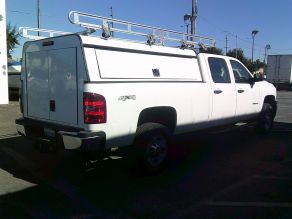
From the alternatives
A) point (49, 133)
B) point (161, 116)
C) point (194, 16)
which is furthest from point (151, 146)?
point (194, 16)

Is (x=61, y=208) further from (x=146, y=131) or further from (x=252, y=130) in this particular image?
(x=252, y=130)

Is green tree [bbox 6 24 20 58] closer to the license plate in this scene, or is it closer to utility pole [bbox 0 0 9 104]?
utility pole [bbox 0 0 9 104]

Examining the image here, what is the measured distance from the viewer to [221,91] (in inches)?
300

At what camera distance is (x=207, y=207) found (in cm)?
485

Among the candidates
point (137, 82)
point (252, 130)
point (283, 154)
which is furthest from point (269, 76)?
point (137, 82)

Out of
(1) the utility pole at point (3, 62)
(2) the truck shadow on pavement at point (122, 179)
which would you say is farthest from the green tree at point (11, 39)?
(2) the truck shadow on pavement at point (122, 179)

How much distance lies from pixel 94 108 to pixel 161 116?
61.5 inches

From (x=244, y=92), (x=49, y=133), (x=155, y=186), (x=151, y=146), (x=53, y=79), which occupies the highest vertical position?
(x=53, y=79)

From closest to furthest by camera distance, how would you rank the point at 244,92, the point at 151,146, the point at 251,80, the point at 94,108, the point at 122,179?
the point at 94,108, the point at 122,179, the point at 151,146, the point at 244,92, the point at 251,80

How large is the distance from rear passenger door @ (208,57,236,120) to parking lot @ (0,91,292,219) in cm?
75

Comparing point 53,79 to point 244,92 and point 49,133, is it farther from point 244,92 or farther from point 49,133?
point 244,92

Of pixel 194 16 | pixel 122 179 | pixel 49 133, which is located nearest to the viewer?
pixel 49 133

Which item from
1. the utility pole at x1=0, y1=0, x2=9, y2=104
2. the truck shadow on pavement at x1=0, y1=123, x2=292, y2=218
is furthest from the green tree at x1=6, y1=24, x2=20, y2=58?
the truck shadow on pavement at x1=0, y1=123, x2=292, y2=218

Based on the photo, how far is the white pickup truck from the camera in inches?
208
